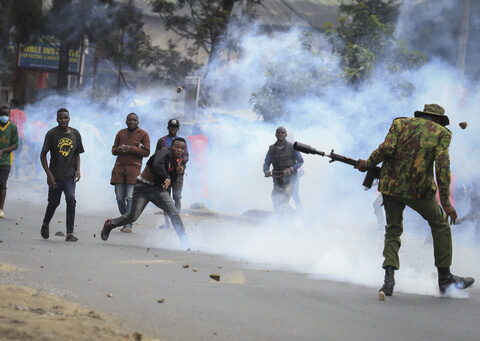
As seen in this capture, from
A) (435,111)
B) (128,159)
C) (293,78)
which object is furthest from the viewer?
(293,78)

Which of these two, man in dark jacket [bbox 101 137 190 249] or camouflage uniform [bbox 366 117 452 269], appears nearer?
camouflage uniform [bbox 366 117 452 269]

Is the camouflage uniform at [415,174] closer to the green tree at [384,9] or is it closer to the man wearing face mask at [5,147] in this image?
the man wearing face mask at [5,147]

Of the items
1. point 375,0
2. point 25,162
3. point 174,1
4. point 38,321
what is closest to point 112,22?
point 174,1

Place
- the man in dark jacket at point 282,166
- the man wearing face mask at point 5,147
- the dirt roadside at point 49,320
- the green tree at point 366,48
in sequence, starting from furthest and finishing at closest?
the green tree at point 366,48
the man in dark jacket at point 282,166
the man wearing face mask at point 5,147
the dirt roadside at point 49,320

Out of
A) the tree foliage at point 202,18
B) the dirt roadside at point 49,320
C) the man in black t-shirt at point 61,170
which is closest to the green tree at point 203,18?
the tree foliage at point 202,18

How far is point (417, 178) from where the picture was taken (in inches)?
229

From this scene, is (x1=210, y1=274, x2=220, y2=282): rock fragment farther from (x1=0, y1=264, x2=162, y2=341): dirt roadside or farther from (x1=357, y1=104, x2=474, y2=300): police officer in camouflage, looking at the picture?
(x1=0, y1=264, x2=162, y2=341): dirt roadside

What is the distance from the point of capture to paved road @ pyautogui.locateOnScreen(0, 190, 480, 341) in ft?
14.8

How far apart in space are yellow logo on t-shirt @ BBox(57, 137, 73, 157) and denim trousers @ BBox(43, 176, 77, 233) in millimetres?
310

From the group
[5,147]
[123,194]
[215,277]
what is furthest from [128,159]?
[215,277]

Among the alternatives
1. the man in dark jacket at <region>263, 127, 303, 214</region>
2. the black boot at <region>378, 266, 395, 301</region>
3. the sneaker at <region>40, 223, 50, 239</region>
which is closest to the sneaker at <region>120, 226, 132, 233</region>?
the sneaker at <region>40, 223, 50, 239</region>

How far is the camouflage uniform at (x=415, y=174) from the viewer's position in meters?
5.81

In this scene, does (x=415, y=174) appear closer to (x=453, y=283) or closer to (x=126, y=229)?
(x=453, y=283)

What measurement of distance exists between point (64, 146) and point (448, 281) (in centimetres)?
452
